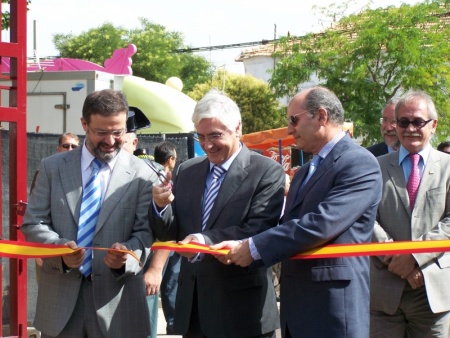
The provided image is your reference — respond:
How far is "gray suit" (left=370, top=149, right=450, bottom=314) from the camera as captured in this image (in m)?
4.86

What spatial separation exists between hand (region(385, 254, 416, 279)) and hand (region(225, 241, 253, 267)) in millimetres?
1238

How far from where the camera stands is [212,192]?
4.47m

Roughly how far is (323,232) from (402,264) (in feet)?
3.58

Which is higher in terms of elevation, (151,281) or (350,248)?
(350,248)

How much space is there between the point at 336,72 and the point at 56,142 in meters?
19.2

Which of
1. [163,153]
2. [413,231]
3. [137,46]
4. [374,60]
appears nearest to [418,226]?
[413,231]

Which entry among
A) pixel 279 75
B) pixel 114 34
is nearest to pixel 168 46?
pixel 114 34

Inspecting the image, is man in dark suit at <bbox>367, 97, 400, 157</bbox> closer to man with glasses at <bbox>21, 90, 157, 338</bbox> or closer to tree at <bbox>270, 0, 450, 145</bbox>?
man with glasses at <bbox>21, 90, 157, 338</bbox>

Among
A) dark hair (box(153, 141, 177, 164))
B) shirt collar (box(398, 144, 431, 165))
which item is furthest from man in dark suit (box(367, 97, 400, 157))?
dark hair (box(153, 141, 177, 164))

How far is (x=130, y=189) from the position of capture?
4.38 metres

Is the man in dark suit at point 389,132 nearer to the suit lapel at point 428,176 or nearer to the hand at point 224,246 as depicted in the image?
the suit lapel at point 428,176

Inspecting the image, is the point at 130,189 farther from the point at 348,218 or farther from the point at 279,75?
the point at 279,75

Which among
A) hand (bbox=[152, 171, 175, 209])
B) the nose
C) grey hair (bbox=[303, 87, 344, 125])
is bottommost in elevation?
hand (bbox=[152, 171, 175, 209])

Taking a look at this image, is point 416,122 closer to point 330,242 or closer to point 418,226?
point 418,226
